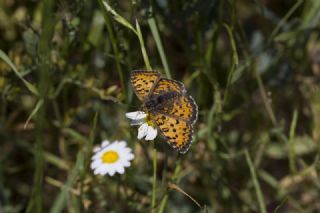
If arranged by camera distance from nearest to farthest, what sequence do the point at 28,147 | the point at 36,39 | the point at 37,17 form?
1. the point at 36,39
2. the point at 28,147
3. the point at 37,17

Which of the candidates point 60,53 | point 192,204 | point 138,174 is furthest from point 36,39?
point 192,204

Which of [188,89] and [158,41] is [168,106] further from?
[188,89]

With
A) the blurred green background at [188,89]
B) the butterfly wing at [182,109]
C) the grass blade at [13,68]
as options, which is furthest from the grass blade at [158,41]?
the grass blade at [13,68]

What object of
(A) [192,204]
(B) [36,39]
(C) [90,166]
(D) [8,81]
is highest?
(B) [36,39]

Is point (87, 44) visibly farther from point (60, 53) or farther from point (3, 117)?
point (3, 117)

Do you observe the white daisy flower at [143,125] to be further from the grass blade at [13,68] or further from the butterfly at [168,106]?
the grass blade at [13,68]

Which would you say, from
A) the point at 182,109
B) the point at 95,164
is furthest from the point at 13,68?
the point at 182,109
